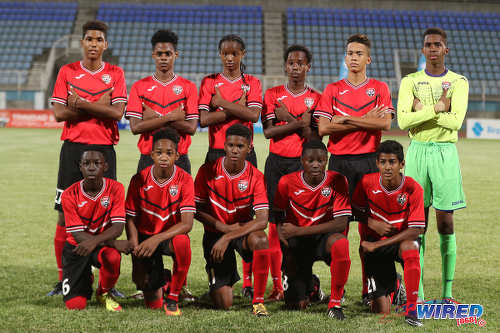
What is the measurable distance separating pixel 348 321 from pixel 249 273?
0.98 m

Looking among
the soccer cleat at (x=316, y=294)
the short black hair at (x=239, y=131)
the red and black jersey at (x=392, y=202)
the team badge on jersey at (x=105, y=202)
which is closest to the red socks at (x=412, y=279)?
the red and black jersey at (x=392, y=202)

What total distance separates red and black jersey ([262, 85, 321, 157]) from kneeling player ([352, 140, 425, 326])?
0.66 metres

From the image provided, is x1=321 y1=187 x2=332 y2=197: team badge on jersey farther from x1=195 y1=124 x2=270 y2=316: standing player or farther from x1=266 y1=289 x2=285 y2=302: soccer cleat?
x1=266 y1=289 x2=285 y2=302: soccer cleat

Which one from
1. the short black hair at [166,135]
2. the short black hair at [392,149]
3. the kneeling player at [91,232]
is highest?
the short black hair at [166,135]

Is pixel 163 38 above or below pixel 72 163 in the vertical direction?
above

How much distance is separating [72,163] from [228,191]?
116 centimetres

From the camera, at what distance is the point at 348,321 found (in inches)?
138

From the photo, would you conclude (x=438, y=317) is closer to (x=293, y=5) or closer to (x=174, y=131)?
(x=174, y=131)

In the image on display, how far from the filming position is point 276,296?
13.5ft

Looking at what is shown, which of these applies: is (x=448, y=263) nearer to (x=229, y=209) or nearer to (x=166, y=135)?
(x=229, y=209)

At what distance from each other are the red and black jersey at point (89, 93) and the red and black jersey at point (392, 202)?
1.78 metres

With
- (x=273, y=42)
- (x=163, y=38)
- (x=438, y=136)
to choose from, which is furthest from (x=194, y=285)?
(x=273, y=42)

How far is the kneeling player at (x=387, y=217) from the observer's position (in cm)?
366

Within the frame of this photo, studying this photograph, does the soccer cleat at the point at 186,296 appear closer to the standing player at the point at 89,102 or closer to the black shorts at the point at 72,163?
the standing player at the point at 89,102
